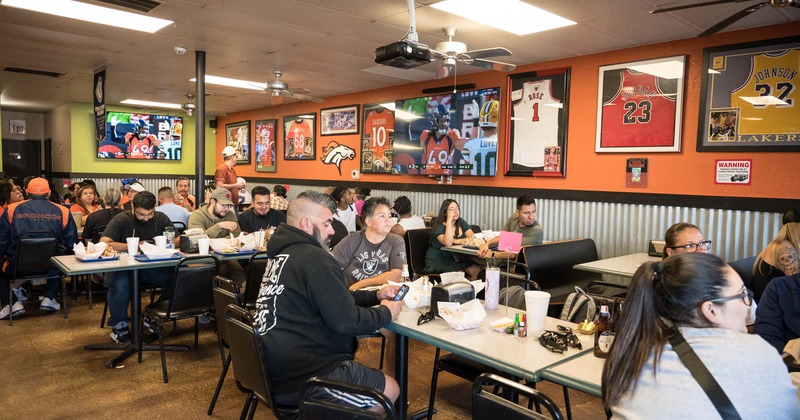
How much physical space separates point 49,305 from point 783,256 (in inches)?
274

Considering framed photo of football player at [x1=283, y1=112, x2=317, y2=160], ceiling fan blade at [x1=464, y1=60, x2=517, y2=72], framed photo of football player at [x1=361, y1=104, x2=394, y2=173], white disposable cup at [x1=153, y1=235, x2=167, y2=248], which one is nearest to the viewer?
white disposable cup at [x1=153, y1=235, x2=167, y2=248]

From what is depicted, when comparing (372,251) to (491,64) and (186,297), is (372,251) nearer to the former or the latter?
(186,297)

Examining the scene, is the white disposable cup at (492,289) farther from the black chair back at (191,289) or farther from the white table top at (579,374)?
the black chair back at (191,289)

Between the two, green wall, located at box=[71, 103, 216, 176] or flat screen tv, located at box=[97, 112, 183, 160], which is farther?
flat screen tv, located at box=[97, 112, 183, 160]

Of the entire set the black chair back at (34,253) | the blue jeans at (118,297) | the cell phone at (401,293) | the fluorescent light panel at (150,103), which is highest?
the fluorescent light panel at (150,103)

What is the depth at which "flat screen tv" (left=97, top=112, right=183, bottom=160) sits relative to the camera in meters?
12.8

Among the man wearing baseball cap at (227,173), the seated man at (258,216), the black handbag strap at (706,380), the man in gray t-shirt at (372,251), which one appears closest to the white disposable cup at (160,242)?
the seated man at (258,216)

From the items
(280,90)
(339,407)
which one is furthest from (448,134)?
(339,407)

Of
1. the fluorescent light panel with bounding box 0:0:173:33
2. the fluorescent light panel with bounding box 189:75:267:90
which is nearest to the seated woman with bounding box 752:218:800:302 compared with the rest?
the fluorescent light panel with bounding box 0:0:173:33

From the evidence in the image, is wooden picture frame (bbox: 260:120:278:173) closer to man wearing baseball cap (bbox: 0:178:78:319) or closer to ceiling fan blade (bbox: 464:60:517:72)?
man wearing baseball cap (bbox: 0:178:78:319)

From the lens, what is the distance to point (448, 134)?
8227 mm

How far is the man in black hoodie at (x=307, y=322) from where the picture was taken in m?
2.47

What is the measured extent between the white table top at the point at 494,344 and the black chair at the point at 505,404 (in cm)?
40

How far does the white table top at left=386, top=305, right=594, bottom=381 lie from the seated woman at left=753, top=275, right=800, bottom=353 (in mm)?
1061
